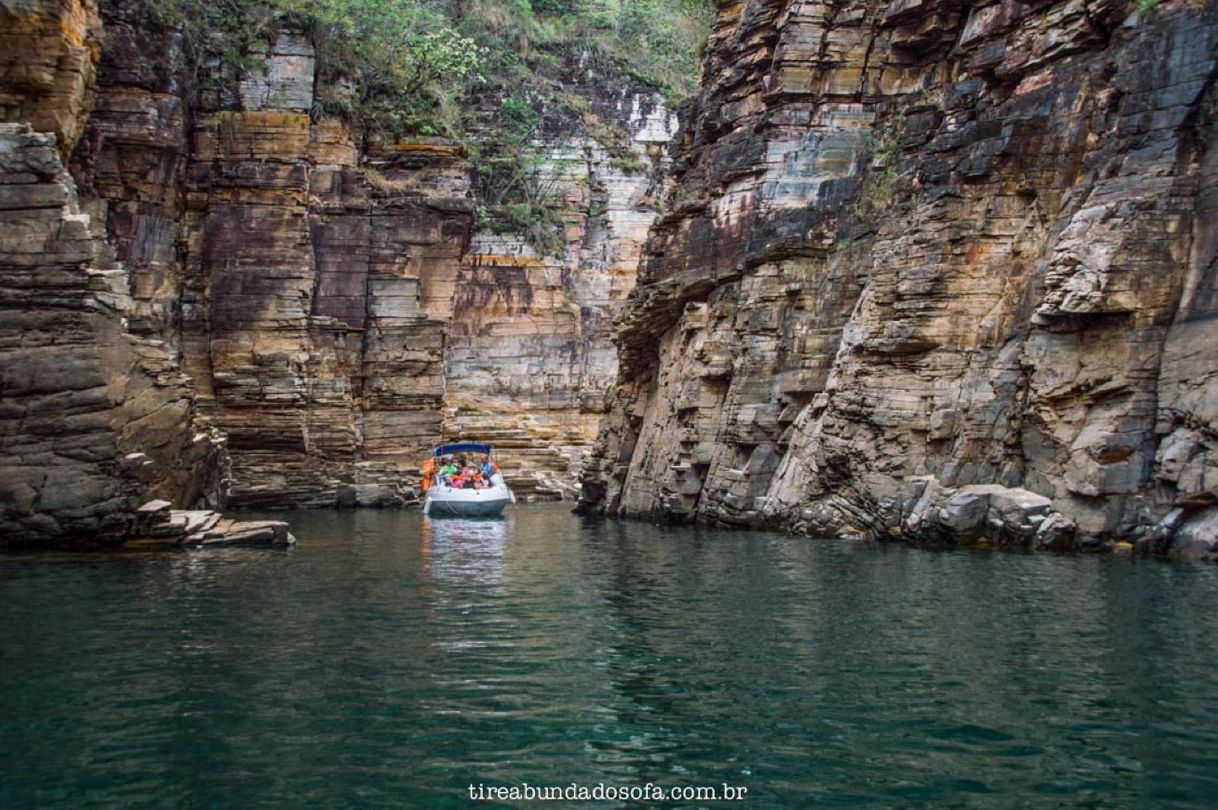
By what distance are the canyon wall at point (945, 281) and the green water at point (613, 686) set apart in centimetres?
443

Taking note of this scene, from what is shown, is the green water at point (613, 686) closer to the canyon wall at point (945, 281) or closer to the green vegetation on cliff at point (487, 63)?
the canyon wall at point (945, 281)

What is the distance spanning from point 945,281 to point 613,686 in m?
18.4

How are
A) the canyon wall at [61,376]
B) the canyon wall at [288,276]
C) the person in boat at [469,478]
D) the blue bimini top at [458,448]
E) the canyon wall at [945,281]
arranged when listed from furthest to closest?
the blue bimini top at [458,448] → the person in boat at [469,478] → the canyon wall at [288,276] → the canyon wall at [945,281] → the canyon wall at [61,376]

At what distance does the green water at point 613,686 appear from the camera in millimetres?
8336

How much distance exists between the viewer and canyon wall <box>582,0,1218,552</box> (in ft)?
74.0

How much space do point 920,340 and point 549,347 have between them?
35.4 metres

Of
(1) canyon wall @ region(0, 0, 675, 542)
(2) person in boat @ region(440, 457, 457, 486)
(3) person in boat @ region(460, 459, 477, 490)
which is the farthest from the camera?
(2) person in boat @ region(440, 457, 457, 486)

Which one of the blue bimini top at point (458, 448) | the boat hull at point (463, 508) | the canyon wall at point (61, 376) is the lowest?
the boat hull at point (463, 508)

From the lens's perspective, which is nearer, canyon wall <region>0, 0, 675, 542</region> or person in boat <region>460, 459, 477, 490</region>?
canyon wall <region>0, 0, 675, 542</region>

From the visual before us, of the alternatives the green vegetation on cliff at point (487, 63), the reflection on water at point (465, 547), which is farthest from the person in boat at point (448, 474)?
the green vegetation on cliff at point (487, 63)

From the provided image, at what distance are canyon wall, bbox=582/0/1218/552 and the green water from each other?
14.5 ft

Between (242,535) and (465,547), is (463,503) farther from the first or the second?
(242,535)

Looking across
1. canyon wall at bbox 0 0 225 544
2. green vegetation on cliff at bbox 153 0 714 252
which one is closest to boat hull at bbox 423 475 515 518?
canyon wall at bbox 0 0 225 544

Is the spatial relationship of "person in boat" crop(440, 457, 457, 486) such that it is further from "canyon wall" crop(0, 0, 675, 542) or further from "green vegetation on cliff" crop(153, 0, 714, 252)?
"green vegetation on cliff" crop(153, 0, 714, 252)
